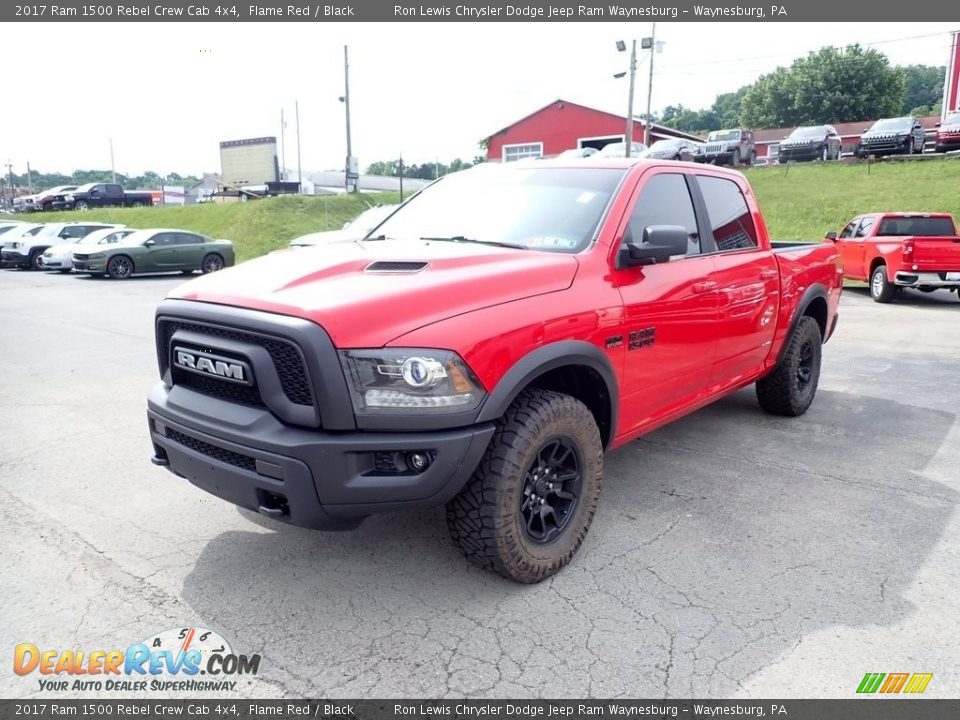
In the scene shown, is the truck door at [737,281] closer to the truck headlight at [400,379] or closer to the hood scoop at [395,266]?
the hood scoop at [395,266]

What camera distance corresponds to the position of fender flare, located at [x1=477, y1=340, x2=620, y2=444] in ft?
9.12

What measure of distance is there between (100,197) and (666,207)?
4748 cm

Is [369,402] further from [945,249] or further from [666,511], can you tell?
[945,249]

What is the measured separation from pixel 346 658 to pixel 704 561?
174cm

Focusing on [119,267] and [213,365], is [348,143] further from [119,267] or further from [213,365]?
[213,365]

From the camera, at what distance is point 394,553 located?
3422 mm

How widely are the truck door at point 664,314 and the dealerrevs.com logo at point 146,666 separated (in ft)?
6.99

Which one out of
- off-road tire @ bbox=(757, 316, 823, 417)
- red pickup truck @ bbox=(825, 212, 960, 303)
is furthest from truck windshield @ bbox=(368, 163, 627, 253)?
red pickup truck @ bbox=(825, 212, 960, 303)

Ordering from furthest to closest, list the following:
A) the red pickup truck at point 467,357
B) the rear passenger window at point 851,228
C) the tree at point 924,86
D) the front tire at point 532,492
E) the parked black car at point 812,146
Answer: the tree at point 924,86, the parked black car at point 812,146, the rear passenger window at point 851,228, the front tire at point 532,492, the red pickup truck at point 467,357

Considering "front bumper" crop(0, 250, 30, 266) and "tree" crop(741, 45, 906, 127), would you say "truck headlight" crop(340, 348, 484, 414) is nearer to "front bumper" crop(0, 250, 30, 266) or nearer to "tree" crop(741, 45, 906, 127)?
"front bumper" crop(0, 250, 30, 266)

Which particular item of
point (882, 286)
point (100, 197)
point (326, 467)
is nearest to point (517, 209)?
point (326, 467)

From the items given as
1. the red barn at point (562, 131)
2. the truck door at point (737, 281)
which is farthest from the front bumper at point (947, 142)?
the truck door at point (737, 281)

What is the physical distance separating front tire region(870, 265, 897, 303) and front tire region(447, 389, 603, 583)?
1225 cm

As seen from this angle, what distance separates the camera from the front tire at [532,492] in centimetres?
286
